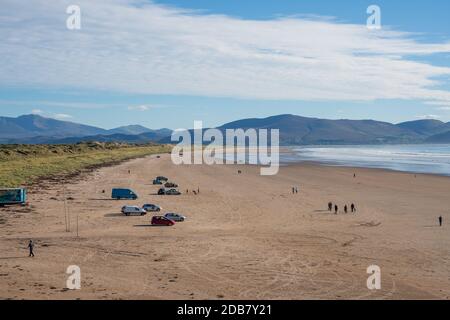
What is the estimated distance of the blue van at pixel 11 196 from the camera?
159 feet

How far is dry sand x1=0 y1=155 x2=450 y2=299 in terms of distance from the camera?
24031 mm

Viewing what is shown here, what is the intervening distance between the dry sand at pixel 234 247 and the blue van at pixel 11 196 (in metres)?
2.49

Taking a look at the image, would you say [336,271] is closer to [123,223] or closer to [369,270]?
[369,270]

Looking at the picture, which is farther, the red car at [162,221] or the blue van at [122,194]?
the blue van at [122,194]

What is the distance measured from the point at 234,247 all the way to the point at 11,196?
86.0ft

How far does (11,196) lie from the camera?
48.7 m

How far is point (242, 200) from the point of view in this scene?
183 ft

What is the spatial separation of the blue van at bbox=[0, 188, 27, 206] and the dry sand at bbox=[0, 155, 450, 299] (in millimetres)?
2487
